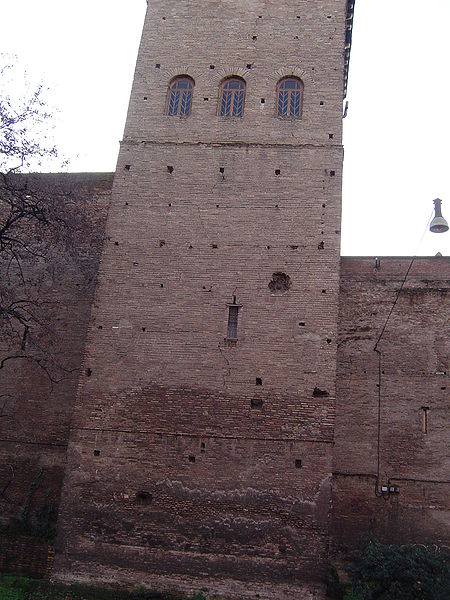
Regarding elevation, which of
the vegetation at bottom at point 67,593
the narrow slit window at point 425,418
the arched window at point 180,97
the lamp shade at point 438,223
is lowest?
the vegetation at bottom at point 67,593

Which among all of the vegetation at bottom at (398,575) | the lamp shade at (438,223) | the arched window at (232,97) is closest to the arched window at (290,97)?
the arched window at (232,97)

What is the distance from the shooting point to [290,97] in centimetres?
1598

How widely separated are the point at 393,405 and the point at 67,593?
25.3 feet

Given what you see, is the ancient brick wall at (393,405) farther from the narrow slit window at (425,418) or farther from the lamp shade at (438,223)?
the lamp shade at (438,223)

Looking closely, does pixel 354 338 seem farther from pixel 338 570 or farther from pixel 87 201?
pixel 87 201

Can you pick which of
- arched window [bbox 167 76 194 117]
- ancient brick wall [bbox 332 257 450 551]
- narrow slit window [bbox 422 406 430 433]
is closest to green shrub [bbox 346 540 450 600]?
ancient brick wall [bbox 332 257 450 551]

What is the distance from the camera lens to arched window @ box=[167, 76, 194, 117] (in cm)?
1614

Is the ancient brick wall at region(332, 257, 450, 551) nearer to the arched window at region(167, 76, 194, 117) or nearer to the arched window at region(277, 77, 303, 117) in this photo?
the arched window at region(277, 77, 303, 117)

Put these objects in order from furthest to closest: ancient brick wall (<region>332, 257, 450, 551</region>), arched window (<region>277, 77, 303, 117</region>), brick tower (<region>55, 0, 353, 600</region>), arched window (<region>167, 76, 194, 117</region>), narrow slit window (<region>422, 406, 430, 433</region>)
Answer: arched window (<region>167, 76, 194, 117</region>) < arched window (<region>277, 77, 303, 117</region>) < narrow slit window (<region>422, 406, 430, 433</region>) < ancient brick wall (<region>332, 257, 450, 551</region>) < brick tower (<region>55, 0, 353, 600</region>)

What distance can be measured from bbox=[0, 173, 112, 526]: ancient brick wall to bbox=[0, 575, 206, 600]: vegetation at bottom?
2382mm

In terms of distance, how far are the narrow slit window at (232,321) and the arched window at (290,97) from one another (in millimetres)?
4625

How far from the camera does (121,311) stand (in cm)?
1439

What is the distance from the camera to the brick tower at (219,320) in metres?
12.7

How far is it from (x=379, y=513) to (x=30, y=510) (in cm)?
730
